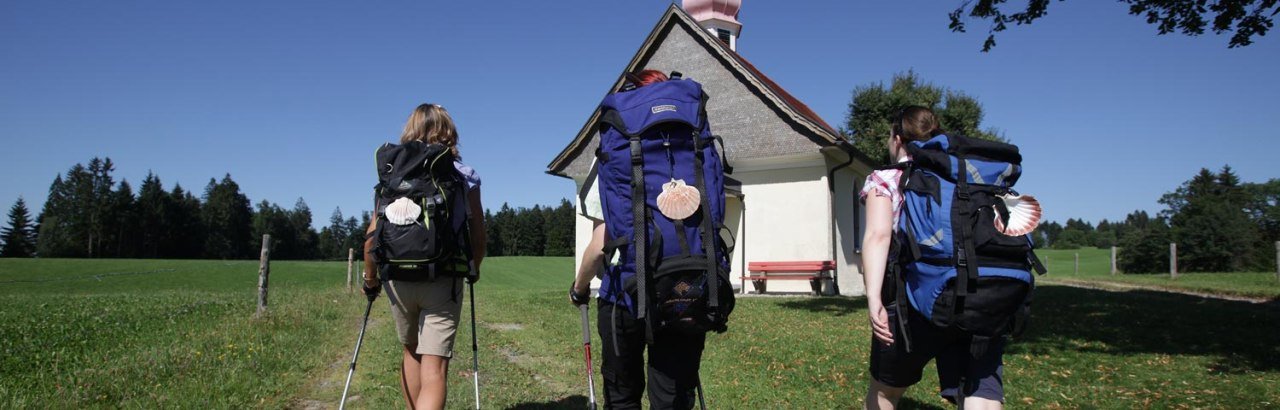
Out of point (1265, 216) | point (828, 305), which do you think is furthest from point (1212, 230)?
point (828, 305)

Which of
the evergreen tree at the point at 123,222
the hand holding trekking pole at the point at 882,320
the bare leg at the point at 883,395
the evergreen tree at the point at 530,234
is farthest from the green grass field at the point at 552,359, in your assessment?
the evergreen tree at the point at 123,222

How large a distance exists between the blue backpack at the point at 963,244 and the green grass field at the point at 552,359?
105 inches

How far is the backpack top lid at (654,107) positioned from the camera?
271cm

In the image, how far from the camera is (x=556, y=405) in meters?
5.18

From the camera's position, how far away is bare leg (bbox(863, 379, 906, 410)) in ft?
10.5

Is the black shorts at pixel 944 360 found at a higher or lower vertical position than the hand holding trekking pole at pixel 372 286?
lower

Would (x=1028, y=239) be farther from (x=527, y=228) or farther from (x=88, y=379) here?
(x=527, y=228)

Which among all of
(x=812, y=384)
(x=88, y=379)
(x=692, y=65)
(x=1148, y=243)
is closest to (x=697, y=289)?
(x=812, y=384)

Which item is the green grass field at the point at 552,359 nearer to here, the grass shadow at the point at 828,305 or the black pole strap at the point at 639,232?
the grass shadow at the point at 828,305

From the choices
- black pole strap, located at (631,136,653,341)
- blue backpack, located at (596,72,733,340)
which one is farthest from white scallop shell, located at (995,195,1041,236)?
black pole strap, located at (631,136,653,341)

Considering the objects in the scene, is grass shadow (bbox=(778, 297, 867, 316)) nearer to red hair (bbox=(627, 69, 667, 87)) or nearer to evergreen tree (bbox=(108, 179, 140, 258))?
red hair (bbox=(627, 69, 667, 87))

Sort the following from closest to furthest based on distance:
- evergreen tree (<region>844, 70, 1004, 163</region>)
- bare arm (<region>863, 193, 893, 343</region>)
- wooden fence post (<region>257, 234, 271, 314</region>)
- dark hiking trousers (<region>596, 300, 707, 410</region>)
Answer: dark hiking trousers (<region>596, 300, 707, 410</region>) < bare arm (<region>863, 193, 893, 343</region>) < wooden fence post (<region>257, 234, 271, 314</region>) < evergreen tree (<region>844, 70, 1004, 163</region>)

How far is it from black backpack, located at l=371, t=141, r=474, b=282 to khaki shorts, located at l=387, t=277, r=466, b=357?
10 centimetres

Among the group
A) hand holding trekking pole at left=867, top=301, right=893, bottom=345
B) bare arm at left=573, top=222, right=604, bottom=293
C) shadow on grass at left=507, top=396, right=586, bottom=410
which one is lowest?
shadow on grass at left=507, top=396, right=586, bottom=410
